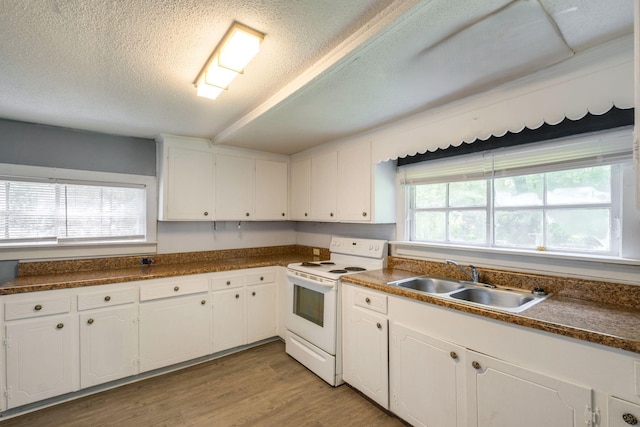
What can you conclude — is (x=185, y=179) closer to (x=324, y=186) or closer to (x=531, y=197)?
(x=324, y=186)

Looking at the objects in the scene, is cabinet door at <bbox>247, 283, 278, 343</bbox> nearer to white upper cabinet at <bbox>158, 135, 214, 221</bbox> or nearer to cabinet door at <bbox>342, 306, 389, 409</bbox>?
white upper cabinet at <bbox>158, 135, 214, 221</bbox>

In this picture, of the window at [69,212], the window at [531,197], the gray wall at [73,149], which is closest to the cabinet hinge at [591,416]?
the window at [531,197]

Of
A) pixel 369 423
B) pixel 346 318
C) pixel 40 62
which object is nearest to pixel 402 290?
pixel 346 318

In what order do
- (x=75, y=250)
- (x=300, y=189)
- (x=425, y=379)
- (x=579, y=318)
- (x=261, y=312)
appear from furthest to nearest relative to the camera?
(x=300, y=189)
(x=261, y=312)
(x=75, y=250)
(x=425, y=379)
(x=579, y=318)

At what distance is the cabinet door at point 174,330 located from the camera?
8.45 feet

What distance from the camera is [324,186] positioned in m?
3.31

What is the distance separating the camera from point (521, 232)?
2.14 meters

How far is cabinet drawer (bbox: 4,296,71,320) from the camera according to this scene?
6.92 ft

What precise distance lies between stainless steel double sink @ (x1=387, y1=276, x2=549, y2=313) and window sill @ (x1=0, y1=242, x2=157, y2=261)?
8.44 ft

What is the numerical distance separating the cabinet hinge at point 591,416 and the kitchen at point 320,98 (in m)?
0.80

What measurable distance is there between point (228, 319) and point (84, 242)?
1565 millimetres

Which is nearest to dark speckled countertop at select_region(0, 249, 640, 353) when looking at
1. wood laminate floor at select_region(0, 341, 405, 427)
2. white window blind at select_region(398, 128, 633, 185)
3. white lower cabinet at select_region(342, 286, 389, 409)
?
white lower cabinet at select_region(342, 286, 389, 409)

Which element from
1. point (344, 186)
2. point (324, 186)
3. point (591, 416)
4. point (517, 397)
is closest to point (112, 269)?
point (324, 186)

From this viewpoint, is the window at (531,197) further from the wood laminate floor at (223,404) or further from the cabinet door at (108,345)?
the cabinet door at (108,345)
